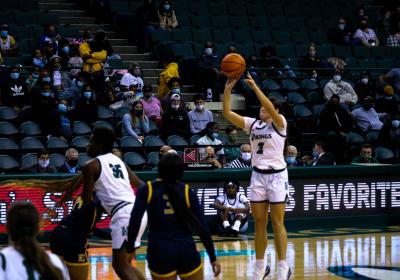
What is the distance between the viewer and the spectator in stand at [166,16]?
22.9 m

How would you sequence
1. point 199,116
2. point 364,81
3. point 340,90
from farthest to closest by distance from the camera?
point 364,81 → point 340,90 → point 199,116

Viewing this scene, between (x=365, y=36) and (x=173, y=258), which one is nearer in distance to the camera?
(x=173, y=258)

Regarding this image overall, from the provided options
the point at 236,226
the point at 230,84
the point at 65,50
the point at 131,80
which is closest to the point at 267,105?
the point at 230,84

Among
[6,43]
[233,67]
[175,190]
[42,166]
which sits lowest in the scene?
[175,190]

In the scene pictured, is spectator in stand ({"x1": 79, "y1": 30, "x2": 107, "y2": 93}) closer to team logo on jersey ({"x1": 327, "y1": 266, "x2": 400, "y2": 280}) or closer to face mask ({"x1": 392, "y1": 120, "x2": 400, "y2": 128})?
face mask ({"x1": 392, "y1": 120, "x2": 400, "y2": 128})

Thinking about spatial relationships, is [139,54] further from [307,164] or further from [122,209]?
[122,209]

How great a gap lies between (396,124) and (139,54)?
6.63m

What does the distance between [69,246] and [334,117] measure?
38.5 ft

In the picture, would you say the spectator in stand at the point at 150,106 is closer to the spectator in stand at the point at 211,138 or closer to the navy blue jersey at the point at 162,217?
the spectator in stand at the point at 211,138

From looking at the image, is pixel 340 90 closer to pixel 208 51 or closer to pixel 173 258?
pixel 208 51

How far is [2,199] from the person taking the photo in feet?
47.6

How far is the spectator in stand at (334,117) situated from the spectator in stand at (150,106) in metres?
3.33

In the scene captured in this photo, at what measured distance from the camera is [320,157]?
681 inches

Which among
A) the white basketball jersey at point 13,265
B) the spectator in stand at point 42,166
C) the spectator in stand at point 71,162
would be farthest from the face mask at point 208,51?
Result: the white basketball jersey at point 13,265
